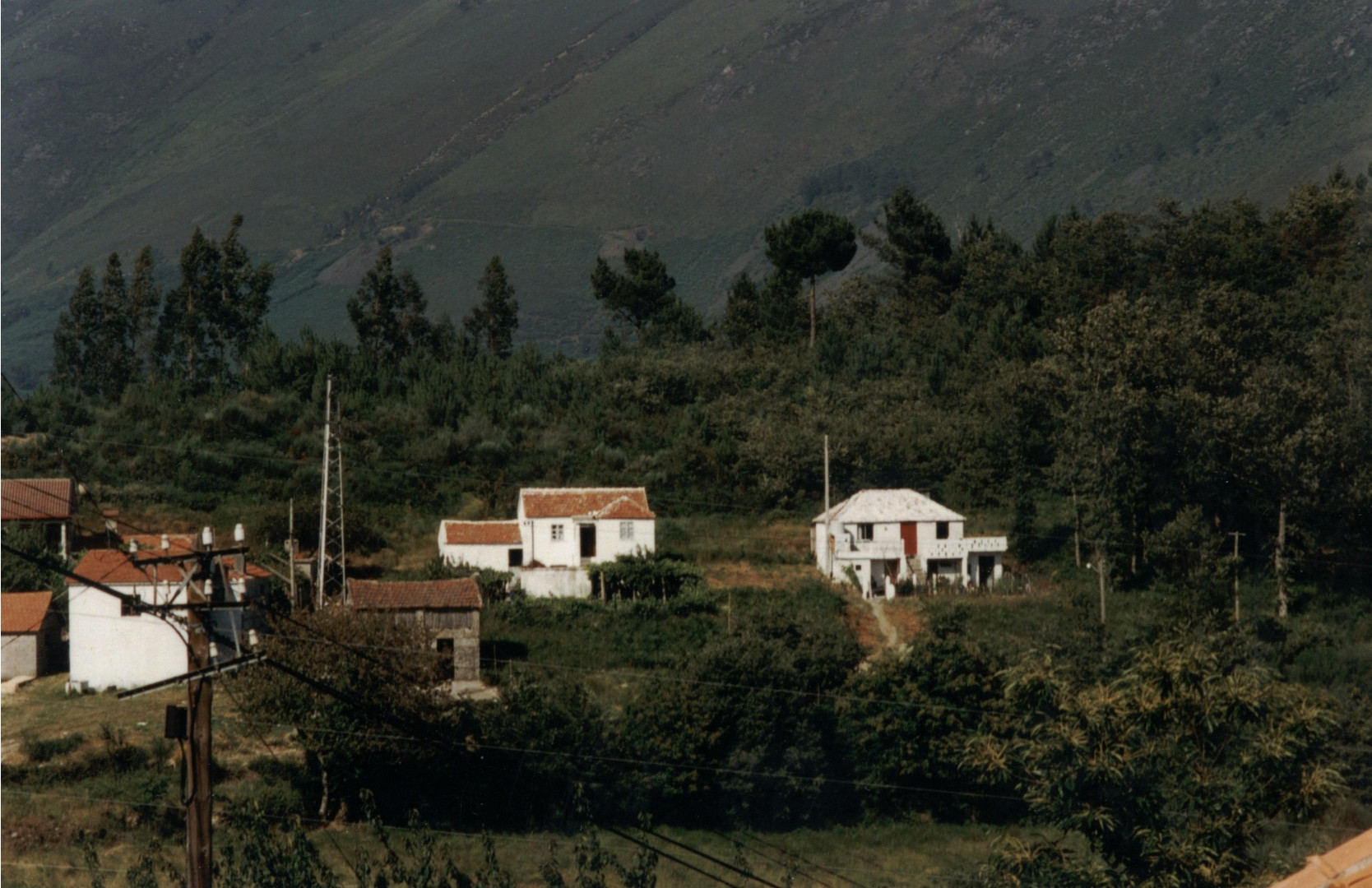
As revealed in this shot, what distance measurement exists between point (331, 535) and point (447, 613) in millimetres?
7490

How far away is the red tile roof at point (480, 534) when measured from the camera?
44375 mm

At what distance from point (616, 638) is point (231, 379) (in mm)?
35740

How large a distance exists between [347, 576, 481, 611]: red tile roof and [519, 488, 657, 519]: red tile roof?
775 cm

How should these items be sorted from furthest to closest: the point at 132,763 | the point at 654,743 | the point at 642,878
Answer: the point at 654,743 < the point at 132,763 < the point at 642,878

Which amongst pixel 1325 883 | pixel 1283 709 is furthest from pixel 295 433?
pixel 1325 883

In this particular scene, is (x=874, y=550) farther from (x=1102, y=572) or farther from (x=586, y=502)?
(x=586, y=502)

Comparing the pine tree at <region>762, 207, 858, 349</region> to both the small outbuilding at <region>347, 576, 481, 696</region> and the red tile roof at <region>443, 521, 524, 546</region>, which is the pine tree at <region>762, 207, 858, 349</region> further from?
the small outbuilding at <region>347, 576, 481, 696</region>

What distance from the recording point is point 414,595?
119ft

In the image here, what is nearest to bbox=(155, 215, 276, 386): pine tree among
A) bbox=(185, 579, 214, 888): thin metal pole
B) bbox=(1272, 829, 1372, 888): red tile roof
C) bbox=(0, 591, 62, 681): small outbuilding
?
bbox=(0, 591, 62, 681): small outbuilding

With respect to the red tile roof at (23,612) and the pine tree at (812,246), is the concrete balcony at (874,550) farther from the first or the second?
the pine tree at (812,246)

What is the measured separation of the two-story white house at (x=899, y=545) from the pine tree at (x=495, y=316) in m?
34.3

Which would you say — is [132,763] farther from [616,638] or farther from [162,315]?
[162,315]

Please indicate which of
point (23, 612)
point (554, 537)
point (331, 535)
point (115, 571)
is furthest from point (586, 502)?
point (23, 612)

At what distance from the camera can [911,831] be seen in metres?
32.5
